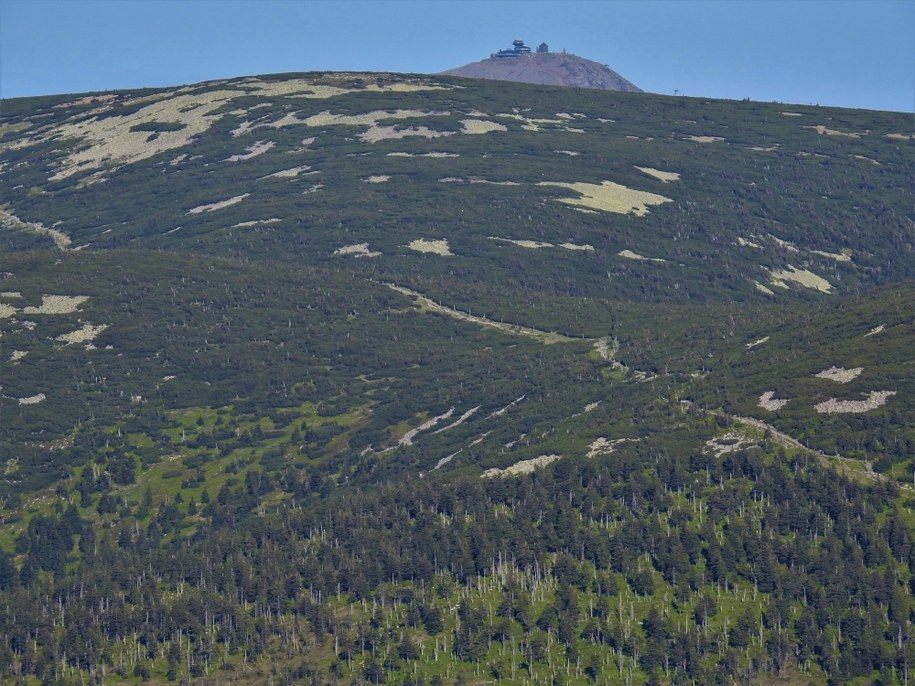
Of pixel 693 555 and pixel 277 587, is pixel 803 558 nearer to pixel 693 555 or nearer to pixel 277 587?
pixel 693 555

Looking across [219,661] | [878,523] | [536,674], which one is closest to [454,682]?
[536,674]

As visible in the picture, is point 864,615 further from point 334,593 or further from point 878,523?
point 334,593

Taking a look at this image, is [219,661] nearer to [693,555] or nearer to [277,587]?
[277,587]

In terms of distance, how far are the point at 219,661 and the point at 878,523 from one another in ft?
258

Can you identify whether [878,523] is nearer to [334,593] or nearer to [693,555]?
[693,555]

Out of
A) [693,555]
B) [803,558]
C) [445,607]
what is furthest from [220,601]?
[803,558]

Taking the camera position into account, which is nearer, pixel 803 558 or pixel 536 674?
pixel 536 674

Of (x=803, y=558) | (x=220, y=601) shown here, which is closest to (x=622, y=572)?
(x=803, y=558)

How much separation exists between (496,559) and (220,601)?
3276 centimetres

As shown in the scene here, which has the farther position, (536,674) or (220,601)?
(220,601)

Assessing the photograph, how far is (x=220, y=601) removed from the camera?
18862cm

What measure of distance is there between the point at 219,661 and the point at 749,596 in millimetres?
59124

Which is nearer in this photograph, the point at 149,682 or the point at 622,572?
the point at 149,682

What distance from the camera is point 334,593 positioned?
19212 cm
